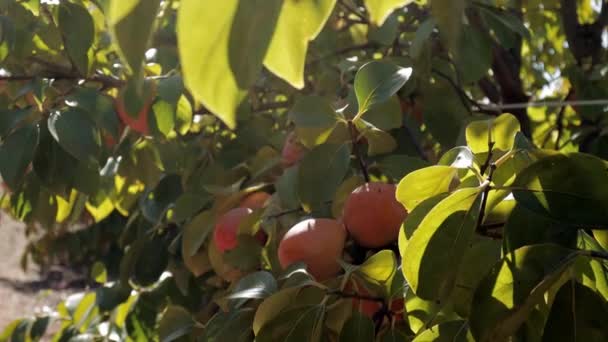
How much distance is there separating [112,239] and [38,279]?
7.27 feet

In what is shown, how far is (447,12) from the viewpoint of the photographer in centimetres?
33

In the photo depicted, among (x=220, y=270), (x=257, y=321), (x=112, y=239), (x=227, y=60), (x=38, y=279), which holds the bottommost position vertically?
(x=38, y=279)

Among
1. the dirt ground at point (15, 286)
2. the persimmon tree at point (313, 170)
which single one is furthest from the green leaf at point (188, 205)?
the dirt ground at point (15, 286)

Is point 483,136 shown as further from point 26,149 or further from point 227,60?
point 26,149

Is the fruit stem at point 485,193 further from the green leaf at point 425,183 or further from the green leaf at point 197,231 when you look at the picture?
the green leaf at point 197,231

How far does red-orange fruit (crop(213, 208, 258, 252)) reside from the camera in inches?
43.5

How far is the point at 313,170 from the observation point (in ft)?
3.29

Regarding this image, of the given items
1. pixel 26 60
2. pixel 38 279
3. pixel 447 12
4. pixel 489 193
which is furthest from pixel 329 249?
pixel 38 279

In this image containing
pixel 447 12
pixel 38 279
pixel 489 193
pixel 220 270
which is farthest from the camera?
pixel 38 279

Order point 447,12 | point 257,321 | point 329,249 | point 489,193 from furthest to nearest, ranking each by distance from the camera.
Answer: point 329,249
point 257,321
point 489,193
point 447,12

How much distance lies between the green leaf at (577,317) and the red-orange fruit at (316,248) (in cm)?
35

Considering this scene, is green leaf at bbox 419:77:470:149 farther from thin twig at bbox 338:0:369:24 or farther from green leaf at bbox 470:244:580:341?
green leaf at bbox 470:244:580:341

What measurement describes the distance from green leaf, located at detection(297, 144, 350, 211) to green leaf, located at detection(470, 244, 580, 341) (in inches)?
14.9

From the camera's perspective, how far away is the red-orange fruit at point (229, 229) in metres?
1.10
